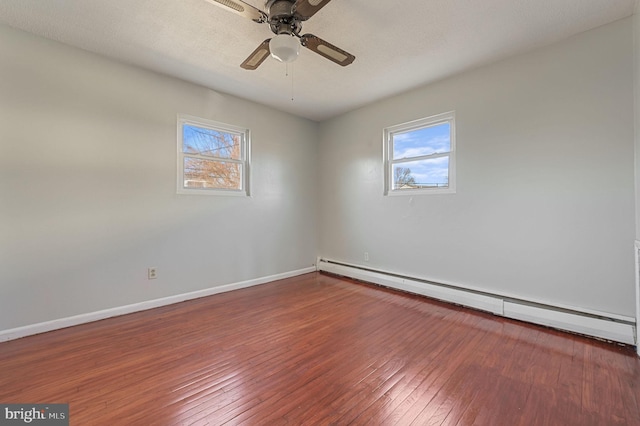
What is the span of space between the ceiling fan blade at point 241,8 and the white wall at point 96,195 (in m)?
1.88

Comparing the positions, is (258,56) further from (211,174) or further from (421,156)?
(421,156)

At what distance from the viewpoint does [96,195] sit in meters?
2.62

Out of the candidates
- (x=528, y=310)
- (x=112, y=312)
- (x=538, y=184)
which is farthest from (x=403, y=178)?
(x=112, y=312)

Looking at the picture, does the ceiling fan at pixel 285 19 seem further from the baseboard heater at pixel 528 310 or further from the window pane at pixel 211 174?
the baseboard heater at pixel 528 310

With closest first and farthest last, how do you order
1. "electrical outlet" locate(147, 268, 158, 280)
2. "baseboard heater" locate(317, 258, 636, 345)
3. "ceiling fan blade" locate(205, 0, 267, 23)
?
"ceiling fan blade" locate(205, 0, 267, 23), "baseboard heater" locate(317, 258, 636, 345), "electrical outlet" locate(147, 268, 158, 280)

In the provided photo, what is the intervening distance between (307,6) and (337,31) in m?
0.75

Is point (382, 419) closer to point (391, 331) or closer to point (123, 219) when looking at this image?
point (391, 331)

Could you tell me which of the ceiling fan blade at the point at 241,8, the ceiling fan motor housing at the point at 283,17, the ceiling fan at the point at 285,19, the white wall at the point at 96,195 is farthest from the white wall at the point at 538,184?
the white wall at the point at 96,195

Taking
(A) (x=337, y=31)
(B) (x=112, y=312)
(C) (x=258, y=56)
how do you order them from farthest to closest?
(B) (x=112, y=312), (A) (x=337, y=31), (C) (x=258, y=56)

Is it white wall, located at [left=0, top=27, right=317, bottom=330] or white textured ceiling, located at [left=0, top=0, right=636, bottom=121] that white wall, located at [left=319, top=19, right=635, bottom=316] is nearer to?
white textured ceiling, located at [left=0, top=0, right=636, bottom=121]

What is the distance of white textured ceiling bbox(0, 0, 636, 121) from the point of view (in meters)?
2.01

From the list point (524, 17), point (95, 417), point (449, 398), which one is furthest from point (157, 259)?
point (524, 17)

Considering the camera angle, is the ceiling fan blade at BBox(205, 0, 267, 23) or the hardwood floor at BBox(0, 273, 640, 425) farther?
the ceiling fan blade at BBox(205, 0, 267, 23)

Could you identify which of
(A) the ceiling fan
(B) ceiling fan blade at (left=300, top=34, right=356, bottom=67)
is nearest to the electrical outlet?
(A) the ceiling fan
